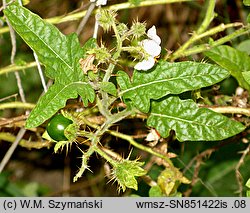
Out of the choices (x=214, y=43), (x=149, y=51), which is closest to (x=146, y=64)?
(x=149, y=51)

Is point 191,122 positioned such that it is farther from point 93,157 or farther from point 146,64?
point 93,157

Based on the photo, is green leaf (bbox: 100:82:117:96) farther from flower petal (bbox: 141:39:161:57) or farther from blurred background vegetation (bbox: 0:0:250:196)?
blurred background vegetation (bbox: 0:0:250:196)

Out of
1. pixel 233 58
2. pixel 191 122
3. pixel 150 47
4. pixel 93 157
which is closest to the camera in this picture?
pixel 150 47

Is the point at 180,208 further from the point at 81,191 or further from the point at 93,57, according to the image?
the point at 81,191

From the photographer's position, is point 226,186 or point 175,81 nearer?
point 175,81

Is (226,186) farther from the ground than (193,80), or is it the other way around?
(226,186)

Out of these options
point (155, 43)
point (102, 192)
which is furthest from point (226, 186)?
point (155, 43)
